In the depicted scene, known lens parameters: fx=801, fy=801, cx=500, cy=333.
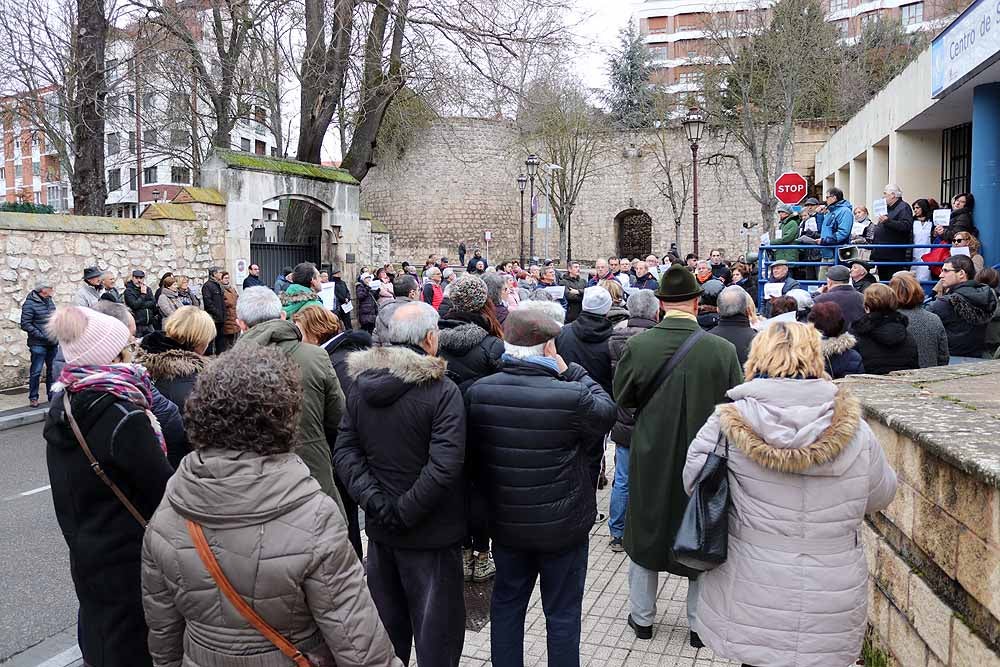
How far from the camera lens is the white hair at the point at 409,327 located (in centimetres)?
340

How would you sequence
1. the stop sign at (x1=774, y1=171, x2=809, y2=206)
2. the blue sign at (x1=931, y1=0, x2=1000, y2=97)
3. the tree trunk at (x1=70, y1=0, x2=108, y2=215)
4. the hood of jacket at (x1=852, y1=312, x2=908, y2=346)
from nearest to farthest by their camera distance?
the hood of jacket at (x1=852, y1=312, x2=908, y2=346) → the blue sign at (x1=931, y1=0, x2=1000, y2=97) → the tree trunk at (x1=70, y1=0, x2=108, y2=215) → the stop sign at (x1=774, y1=171, x2=809, y2=206)

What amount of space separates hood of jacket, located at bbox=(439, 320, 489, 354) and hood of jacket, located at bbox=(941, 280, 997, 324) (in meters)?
4.46

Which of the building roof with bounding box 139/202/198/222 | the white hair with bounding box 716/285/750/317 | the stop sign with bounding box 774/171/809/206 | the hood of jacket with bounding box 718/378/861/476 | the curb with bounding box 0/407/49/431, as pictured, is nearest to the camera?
the hood of jacket with bounding box 718/378/861/476

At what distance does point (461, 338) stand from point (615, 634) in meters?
1.78

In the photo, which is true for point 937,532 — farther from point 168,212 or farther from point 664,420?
point 168,212

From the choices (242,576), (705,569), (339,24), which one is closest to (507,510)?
(705,569)

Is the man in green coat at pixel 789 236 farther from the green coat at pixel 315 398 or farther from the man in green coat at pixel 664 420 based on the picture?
the green coat at pixel 315 398

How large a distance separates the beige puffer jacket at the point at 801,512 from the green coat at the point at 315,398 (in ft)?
7.28

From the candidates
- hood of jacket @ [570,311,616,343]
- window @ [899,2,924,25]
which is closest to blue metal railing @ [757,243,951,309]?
hood of jacket @ [570,311,616,343]

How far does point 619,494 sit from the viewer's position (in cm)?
539

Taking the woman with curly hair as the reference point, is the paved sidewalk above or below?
below

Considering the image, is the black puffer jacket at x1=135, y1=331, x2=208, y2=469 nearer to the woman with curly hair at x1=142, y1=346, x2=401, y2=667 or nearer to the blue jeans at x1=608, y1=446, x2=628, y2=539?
the woman with curly hair at x1=142, y1=346, x2=401, y2=667

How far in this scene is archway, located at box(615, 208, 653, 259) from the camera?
39344 millimetres

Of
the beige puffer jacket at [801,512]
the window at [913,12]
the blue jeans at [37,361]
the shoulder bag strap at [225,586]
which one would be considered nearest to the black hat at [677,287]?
the beige puffer jacket at [801,512]
